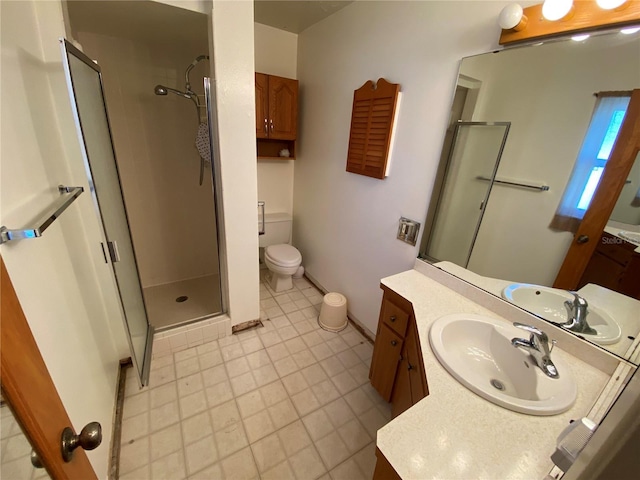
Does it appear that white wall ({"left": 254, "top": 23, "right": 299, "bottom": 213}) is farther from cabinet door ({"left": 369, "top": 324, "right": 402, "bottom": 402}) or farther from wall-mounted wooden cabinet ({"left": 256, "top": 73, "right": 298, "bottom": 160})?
cabinet door ({"left": 369, "top": 324, "right": 402, "bottom": 402})

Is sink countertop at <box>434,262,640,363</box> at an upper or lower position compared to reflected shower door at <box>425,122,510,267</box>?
lower

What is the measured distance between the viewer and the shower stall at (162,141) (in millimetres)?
1805

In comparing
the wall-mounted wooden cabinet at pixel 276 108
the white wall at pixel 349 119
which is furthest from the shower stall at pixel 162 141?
the white wall at pixel 349 119

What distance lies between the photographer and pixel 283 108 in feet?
8.25

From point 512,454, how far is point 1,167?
1.54 m

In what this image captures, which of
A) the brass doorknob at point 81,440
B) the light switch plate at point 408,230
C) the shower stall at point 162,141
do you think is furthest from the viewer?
the shower stall at point 162,141

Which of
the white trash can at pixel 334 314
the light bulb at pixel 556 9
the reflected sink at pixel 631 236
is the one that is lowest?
the white trash can at pixel 334 314

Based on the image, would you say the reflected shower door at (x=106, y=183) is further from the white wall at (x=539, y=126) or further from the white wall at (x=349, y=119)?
the white wall at (x=539, y=126)

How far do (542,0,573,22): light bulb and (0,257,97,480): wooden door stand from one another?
170 cm

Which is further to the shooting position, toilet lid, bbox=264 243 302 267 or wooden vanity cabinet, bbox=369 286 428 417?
toilet lid, bbox=264 243 302 267

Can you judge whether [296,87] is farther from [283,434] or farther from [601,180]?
[283,434]

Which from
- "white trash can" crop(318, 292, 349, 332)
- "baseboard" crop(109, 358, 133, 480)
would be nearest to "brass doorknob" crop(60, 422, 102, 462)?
"baseboard" crop(109, 358, 133, 480)

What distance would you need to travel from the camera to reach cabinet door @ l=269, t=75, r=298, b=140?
7.95 feet

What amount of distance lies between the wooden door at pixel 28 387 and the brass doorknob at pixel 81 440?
1cm
